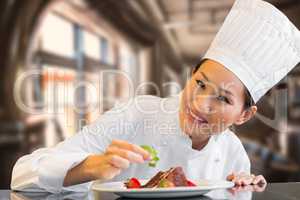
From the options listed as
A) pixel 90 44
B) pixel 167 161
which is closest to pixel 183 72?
pixel 90 44

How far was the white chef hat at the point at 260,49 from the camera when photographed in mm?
979

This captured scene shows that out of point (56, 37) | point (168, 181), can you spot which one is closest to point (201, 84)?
point (168, 181)

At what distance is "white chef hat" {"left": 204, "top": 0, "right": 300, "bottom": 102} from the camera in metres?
A: 0.98

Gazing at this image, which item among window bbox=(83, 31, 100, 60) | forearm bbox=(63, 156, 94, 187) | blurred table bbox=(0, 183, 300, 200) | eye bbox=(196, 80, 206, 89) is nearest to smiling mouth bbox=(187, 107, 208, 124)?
eye bbox=(196, 80, 206, 89)

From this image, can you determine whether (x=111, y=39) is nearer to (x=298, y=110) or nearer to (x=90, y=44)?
(x=90, y=44)

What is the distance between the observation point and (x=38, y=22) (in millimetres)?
2238

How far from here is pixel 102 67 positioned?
2.32 meters

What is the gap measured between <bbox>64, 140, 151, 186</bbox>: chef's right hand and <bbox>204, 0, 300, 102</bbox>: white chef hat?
36cm

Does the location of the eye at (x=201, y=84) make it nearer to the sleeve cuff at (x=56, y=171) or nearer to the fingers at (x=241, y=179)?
the fingers at (x=241, y=179)

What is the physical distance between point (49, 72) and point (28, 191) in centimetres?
141

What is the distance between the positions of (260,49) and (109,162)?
434 mm

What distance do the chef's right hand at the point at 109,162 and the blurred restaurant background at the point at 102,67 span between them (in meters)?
1.43

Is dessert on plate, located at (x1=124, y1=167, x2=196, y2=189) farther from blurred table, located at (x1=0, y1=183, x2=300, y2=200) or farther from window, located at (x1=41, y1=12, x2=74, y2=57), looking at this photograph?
window, located at (x1=41, y1=12, x2=74, y2=57)

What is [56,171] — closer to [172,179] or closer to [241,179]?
[172,179]
